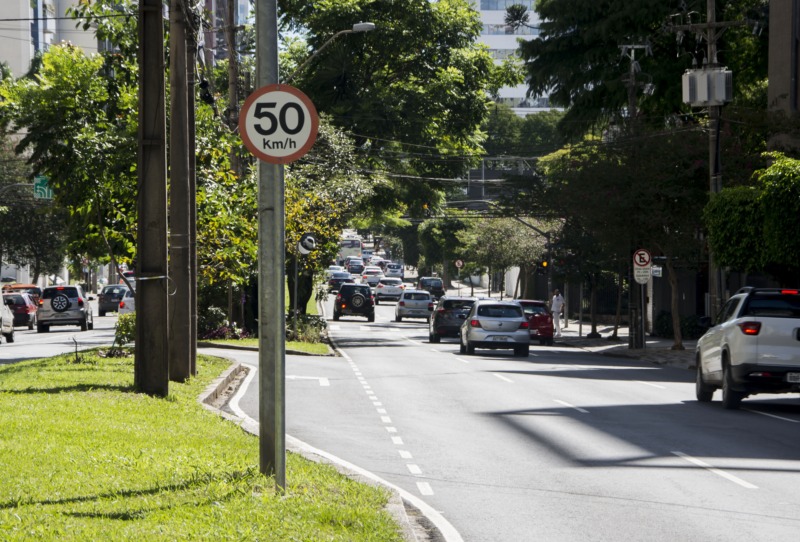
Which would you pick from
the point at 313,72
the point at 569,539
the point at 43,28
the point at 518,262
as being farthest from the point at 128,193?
the point at 43,28

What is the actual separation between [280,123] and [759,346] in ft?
39.1

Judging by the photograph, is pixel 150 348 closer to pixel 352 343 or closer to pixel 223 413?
pixel 223 413

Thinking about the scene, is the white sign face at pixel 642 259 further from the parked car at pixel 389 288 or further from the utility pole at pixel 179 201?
the parked car at pixel 389 288

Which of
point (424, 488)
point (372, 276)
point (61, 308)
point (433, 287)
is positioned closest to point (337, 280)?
point (433, 287)

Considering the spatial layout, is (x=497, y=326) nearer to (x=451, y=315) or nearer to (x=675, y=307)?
(x=675, y=307)

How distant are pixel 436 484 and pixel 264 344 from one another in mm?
3133

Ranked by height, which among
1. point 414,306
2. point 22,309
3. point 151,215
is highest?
point 151,215

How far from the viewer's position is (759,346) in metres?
19.2

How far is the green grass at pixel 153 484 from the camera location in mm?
8047

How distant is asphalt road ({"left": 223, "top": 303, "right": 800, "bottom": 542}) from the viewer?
10.1m

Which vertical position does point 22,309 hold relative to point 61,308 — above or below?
below

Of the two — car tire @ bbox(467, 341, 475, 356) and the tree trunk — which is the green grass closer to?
car tire @ bbox(467, 341, 475, 356)

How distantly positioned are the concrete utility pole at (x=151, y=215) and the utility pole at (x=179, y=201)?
7.22 ft

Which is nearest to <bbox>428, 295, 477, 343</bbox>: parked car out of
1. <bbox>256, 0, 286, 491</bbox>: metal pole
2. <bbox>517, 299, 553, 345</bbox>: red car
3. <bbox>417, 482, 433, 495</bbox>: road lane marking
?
<bbox>517, 299, 553, 345</bbox>: red car
